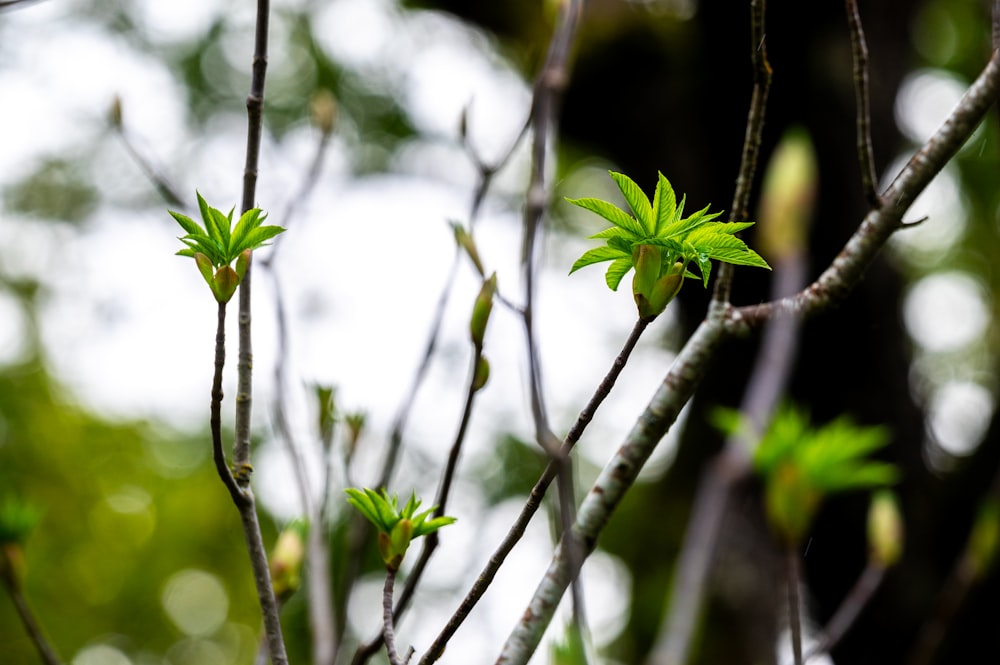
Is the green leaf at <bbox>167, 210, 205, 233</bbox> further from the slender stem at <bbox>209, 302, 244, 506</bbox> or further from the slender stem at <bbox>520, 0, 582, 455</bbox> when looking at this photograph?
the slender stem at <bbox>520, 0, 582, 455</bbox>

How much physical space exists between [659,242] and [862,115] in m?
0.27

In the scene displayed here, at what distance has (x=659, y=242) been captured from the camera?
20.2 inches

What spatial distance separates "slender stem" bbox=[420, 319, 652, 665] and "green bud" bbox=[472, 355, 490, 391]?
141 mm

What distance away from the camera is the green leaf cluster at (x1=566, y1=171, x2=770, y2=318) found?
0.49m

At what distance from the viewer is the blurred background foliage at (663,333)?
2090 millimetres

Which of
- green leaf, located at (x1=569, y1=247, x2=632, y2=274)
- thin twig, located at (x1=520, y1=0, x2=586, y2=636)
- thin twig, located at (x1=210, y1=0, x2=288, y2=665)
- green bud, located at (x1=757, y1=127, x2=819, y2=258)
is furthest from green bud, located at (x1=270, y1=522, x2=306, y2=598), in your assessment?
green bud, located at (x1=757, y1=127, x2=819, y2=258)

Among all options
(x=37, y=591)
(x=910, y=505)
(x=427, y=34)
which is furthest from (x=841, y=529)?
(x=427, y=34)

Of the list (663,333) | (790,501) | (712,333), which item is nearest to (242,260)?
(712,333)

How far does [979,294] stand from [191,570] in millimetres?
4713

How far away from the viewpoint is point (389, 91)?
462cm

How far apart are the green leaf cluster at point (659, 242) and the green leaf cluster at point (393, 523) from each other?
217 mm

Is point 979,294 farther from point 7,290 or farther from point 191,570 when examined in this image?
point 7,290

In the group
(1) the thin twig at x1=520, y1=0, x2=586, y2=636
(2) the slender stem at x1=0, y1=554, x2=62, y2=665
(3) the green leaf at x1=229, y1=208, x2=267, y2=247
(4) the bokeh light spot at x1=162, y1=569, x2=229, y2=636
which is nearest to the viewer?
(1) the thin twig at x1=520, y1=0, x2=586, y2=636

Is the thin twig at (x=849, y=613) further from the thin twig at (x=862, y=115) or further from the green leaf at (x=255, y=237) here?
the green leaf at (x=255, y=237)
